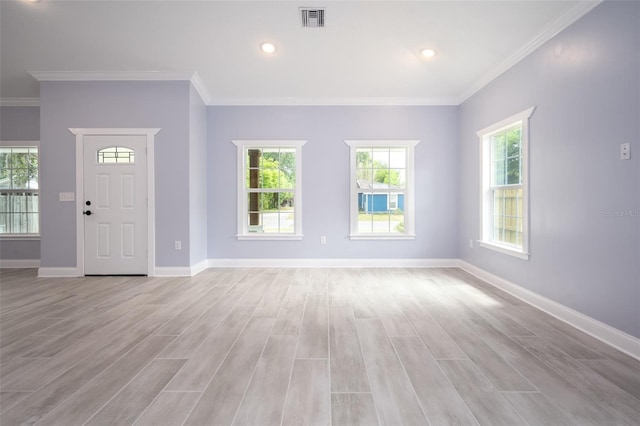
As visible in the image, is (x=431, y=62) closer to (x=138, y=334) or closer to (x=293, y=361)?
(x=293, y=361)

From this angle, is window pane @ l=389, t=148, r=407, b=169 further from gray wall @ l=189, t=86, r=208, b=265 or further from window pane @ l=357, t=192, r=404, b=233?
gray wall @ l=189, t=86, r=208, b=265

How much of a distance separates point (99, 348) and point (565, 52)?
4.58 metres

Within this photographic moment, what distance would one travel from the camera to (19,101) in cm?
516

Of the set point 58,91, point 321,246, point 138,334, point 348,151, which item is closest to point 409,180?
point 348,151

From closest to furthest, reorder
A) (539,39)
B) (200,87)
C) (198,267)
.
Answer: (539,39) < (200,87) < (198,267)

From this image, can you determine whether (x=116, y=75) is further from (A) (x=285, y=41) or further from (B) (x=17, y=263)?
(B) (x=17, y=263)

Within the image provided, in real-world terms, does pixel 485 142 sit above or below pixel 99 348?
above

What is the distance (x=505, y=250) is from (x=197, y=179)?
4341mm

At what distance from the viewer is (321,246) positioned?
16.8 ft

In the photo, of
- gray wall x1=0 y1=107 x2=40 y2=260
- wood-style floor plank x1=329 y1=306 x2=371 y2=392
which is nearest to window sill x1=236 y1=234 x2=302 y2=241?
wood-style floor plank x1=329 y1=306 x2=371 y2=392

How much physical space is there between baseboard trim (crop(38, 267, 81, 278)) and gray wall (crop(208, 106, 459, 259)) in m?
1.86

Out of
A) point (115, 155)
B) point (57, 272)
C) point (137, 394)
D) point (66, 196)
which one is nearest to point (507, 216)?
point (137, 394)

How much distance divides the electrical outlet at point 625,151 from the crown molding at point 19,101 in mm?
7656

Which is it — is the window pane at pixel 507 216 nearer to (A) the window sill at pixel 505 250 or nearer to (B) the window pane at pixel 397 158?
(A) the window sill at pixel 505 250
